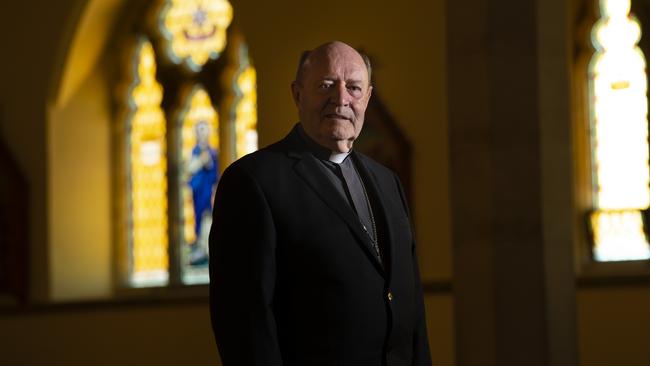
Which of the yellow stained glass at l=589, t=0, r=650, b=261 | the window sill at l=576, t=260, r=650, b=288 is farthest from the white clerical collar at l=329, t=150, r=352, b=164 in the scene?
the yellow stained glass at l=589, t=0, r=650, b=261

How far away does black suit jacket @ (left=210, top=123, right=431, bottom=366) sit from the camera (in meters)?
2.48

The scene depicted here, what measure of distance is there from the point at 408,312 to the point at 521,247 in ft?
12.9

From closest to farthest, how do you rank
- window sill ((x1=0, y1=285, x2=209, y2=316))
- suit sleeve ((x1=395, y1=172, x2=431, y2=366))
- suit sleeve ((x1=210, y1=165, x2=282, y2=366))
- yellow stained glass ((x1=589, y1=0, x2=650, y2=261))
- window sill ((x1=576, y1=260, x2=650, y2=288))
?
suit sleeve ((x1=210, y1=165, x2=282, y2=366))
suit sleeve ((x1=395, y1=172, x2=431, y2=366))
window sill ((x1=576, y1=260, x2=650, y2=288))
yellow stained glass ((x1=589, y1=0, x2=650, y2=261))
window sill ((x1=0, y1=285, x2=209, y2=316))

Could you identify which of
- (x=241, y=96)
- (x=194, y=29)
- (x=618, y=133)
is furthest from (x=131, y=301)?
(x=618, y=133)

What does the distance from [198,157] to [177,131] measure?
27 centimetres

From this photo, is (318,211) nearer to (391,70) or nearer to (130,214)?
(391,70)

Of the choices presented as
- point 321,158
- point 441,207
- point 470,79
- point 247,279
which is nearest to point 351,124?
point 321,158

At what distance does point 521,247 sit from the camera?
21.1 feet

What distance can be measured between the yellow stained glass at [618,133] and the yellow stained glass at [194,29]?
9.72 ft

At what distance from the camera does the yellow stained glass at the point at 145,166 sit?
11.1 meters

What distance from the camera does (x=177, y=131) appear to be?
35.9 feet

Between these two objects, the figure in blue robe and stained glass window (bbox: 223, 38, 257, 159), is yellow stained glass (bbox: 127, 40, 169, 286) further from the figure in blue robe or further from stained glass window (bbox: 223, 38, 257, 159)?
stained glass window (bbox: 223, 38, 257, 159)

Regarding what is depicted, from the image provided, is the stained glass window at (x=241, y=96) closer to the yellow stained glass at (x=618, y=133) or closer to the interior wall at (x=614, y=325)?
the yellow stained glass at (x=618, y=133)

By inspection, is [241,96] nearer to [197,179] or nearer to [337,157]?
[197,179]
